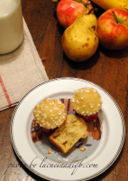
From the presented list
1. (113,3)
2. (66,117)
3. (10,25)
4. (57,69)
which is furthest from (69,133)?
(113,3)

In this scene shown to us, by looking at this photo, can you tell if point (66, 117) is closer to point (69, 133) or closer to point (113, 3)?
point (69, 133)

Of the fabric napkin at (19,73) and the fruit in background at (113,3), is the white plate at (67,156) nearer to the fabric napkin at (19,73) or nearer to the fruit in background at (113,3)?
the fabric napkin at (19,73)

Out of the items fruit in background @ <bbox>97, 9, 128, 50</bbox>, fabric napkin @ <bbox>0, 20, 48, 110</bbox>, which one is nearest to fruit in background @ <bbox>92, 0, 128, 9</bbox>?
Answer: fruit in background @ <bbox>97, 9, 128, 50</bbox>

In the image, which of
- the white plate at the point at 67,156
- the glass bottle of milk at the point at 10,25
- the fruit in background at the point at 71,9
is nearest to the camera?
the white plate at the point at 67,156

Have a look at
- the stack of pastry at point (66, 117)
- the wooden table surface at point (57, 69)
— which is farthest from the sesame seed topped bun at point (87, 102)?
the wooden table surface at point (57, 69)

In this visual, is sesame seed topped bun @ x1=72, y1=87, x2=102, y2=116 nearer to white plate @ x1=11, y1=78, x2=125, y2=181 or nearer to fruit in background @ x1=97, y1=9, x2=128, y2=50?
white plate @ x1=11, y1=78, x2=125, y2=181
